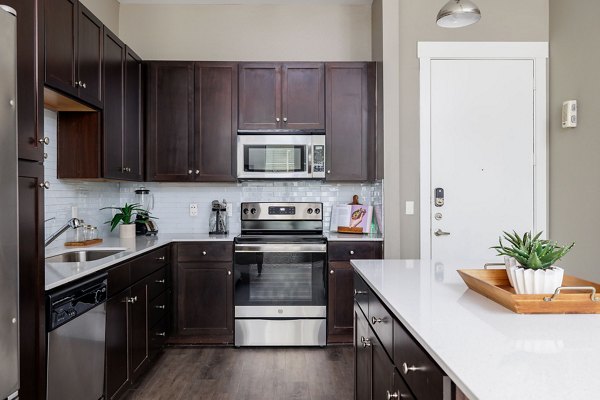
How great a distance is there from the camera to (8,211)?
1.33 meters

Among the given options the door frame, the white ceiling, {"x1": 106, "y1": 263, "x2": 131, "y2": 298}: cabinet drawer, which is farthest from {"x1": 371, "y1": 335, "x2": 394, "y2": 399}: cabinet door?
the white ceiling

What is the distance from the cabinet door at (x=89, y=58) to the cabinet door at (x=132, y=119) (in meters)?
0.49

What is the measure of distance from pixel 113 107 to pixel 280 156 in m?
1.33

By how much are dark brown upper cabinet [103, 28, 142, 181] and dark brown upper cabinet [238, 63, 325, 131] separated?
84cm

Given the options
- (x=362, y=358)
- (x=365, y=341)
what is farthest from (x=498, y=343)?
(x=362, y=358)

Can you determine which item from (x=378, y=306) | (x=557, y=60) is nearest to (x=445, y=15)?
(x=378, y=306)

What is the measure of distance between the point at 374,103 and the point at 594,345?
9.57 feet

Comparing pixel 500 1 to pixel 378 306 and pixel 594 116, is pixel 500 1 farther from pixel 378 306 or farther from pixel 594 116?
pixel 378 306

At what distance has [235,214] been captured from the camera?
4066 millimetres

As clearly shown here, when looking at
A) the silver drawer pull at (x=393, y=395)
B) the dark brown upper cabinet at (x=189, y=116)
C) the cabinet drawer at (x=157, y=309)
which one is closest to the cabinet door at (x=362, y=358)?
the silver drawer pull at (x=393, y=395)

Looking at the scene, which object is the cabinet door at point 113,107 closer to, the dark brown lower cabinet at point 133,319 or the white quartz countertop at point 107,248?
the white quartz countertop at point 107,248

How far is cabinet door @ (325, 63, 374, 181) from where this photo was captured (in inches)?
145

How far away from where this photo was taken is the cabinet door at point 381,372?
147cm

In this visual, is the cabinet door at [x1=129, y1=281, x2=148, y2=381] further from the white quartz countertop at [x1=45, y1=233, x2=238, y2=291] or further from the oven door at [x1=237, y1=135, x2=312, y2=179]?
the oven door at [x1=237, y1=135, x2=312, y2=179]
